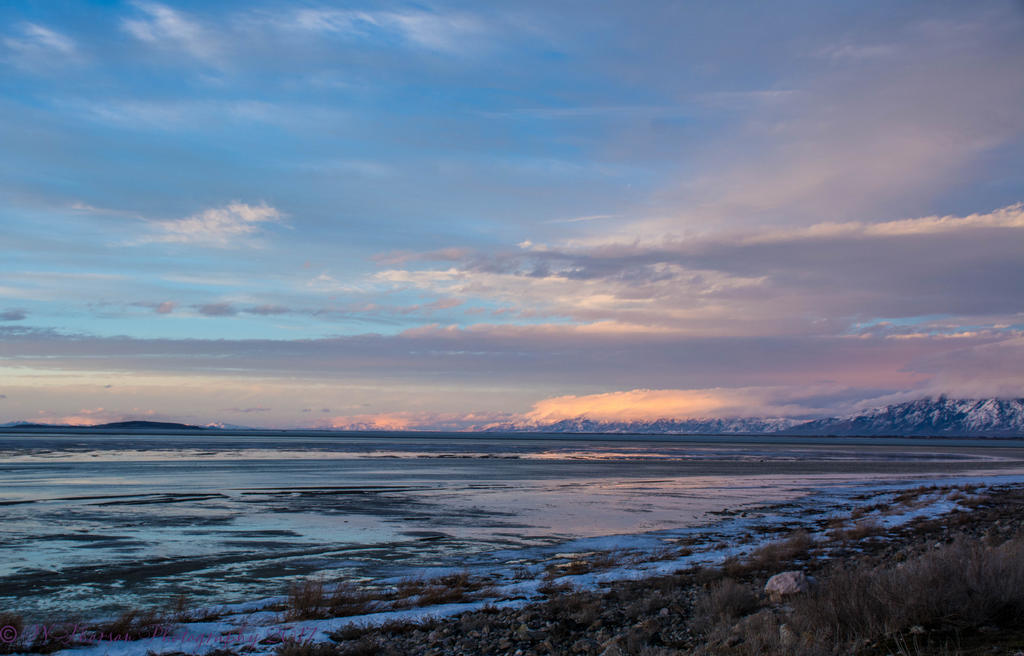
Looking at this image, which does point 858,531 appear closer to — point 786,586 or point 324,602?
point 786,586

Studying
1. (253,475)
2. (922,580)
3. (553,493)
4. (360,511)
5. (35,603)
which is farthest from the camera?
(253,475)

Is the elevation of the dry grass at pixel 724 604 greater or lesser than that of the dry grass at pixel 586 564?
greater

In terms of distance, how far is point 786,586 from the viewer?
11148 millimetres

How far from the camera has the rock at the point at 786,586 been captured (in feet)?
35.8

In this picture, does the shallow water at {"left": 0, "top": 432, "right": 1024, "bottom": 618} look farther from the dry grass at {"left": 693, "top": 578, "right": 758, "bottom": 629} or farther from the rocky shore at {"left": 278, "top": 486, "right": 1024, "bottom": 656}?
the dry grass at {"left": 693, "top": 578, "right": 758, "bottom": 629}

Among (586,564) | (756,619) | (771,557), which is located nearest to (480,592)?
(586,564)

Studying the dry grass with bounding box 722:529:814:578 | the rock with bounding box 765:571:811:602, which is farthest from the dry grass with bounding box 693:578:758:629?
the dry grass with bounding box 722:529:814:578

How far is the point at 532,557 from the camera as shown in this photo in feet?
54.8

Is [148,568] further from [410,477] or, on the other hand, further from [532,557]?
[410,477]

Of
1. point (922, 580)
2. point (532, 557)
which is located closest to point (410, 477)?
point (532, 557)

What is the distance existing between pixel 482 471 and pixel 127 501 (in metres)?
25.8

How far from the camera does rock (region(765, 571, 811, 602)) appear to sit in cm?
1092

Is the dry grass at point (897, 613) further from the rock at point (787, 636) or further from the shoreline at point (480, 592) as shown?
the shoreline at point (480, 592)

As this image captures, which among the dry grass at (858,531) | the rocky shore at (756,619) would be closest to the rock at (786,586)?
the rocky shore at (756,619)
